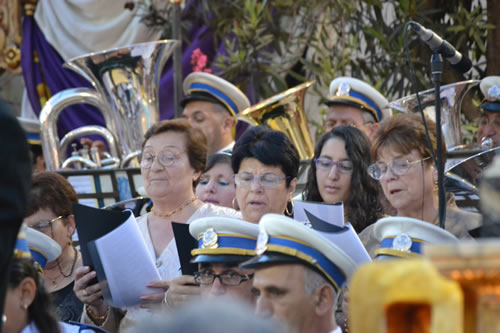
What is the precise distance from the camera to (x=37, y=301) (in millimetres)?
2771

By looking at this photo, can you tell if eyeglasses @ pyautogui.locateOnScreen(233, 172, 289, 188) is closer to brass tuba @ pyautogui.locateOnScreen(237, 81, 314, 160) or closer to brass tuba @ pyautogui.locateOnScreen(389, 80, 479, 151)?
brass tuba @ pyautogui.locateOnScreen(389, 80, 479, 151)

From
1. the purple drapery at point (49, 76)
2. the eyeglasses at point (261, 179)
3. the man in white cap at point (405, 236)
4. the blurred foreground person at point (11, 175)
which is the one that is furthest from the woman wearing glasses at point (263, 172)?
the purple drapery at point (49, 76)

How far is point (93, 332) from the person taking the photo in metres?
3.28

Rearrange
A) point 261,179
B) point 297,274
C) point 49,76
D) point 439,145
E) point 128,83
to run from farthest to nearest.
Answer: point 49,76
point 128,83
point 261,179
point 439,145
point 297,274

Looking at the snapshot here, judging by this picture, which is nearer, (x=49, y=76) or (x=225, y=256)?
(x=225, y=256)

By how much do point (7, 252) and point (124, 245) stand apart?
191 centimetres

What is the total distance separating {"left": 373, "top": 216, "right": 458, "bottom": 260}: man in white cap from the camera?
2939mm

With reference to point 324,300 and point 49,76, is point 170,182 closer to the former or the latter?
point 324,300

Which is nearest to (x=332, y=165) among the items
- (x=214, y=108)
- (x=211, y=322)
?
(x=214, y=108)

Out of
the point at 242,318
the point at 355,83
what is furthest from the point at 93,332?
the point at 355,83

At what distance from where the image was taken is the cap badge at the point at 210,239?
11.3 ft

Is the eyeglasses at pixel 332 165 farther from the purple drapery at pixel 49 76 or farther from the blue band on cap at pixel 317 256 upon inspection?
the purple drapery at pixel 49 76

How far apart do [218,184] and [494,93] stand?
5.42 ft

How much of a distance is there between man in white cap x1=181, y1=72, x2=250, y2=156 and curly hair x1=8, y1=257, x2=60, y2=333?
11.5 feet
